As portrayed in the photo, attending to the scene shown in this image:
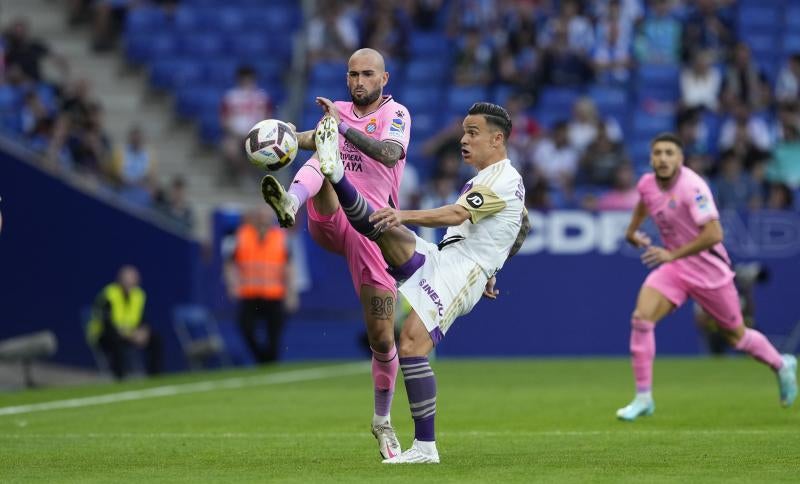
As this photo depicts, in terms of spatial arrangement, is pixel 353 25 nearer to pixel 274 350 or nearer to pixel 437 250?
pixel 274 350

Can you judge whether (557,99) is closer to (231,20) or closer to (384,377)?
(231,20)

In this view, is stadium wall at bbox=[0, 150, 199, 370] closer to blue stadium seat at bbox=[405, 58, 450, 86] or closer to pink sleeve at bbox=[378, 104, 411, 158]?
blue stadium seat at bbox=[405, 58, 450, 86]

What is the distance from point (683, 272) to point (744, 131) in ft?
34.5

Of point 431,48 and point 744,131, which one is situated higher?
point 431,48

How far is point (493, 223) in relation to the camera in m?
9.16

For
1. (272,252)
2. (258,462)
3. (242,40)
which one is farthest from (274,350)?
(258,462)

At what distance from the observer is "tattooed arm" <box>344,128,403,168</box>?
912 centimetres

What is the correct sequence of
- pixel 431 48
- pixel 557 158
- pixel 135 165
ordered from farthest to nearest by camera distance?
pixel 431 48
pixel 135 165
pixel 557 158

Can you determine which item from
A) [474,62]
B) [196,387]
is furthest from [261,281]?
[474,62]

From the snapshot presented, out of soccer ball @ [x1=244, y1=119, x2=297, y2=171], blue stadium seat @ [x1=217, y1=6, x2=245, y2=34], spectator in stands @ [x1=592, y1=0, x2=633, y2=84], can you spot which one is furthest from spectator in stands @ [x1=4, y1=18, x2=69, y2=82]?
soccer ball @ [x1=244, y1=119, x2=297, y2=171]

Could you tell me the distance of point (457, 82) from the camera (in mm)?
25781

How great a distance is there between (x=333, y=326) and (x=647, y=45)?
7263 mm

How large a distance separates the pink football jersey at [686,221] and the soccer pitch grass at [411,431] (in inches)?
46.2

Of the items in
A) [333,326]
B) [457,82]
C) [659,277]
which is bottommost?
[333,326]
